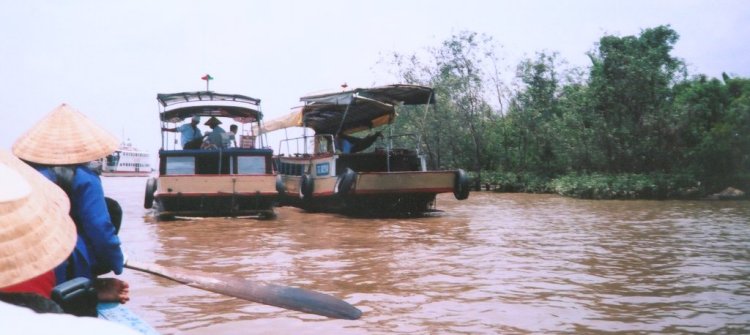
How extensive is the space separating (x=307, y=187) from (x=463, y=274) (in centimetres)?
816

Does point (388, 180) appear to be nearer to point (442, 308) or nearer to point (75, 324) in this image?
point (442, 308)

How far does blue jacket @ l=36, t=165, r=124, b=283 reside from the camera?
2.74 meters

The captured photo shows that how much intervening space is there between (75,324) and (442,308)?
4.42 m

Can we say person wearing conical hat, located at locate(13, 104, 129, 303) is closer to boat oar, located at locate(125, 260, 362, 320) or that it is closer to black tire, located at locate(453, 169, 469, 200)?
boat oar, located at locate(125, 260, 362, 320)

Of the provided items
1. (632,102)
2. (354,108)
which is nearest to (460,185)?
(354,108)

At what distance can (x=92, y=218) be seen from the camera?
108 inches

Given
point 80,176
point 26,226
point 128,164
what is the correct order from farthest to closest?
point 128,164
point 80,176
point 26,226

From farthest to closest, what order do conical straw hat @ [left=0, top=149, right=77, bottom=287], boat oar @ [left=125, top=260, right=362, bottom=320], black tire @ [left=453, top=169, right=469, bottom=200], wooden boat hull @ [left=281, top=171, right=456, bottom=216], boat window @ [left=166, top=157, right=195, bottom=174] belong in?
black tire @ [left=453, top=169, right=469, bottom=200] < wooden boat hull @ [left=281, top=171, right=456, bottom=216] < boat window @ [left=166, top=157, right=195, bottom=174] < boat oar @ [left=125, top=260, right=362, bottom=320] < conical straw hat @ [left=0, top=149, right=77, bottom=287]

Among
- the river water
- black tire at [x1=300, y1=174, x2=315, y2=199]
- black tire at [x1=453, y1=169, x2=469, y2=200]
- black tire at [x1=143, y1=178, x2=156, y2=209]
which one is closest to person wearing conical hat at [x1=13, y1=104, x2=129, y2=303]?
the river water

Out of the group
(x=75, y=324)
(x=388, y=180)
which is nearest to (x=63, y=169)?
(x=75, y=324)

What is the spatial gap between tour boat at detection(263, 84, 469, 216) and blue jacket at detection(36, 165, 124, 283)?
398 inches

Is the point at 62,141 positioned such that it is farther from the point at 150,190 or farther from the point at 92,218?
the point at 150,190

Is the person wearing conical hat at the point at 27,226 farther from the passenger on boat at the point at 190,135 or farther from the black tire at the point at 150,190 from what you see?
the black tire at the point at 150,190

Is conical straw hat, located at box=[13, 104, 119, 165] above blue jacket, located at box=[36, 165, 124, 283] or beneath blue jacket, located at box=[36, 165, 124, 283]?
above
